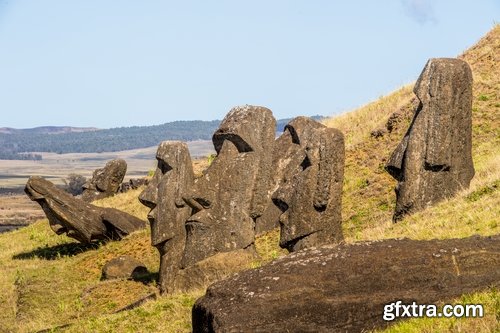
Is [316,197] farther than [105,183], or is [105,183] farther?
[105,183]

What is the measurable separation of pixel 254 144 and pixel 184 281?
3.62 meters

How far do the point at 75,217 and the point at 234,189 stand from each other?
42.0 feet

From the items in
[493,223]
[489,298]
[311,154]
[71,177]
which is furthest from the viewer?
[71,177]

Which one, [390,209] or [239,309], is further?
[390,209]

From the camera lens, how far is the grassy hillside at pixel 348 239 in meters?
17.1

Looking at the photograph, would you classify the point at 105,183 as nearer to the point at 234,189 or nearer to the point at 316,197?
the point at 234,189

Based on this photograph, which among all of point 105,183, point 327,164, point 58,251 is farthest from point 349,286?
point 105,183

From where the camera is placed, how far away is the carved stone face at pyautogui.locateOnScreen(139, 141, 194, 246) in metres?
23.1

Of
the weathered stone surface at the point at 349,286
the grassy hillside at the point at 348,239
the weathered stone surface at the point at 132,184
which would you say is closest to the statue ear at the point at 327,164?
the grassy hillside at the point at 348,239

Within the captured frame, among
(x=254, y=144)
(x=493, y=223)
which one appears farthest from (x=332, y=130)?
(x=493, y=223)

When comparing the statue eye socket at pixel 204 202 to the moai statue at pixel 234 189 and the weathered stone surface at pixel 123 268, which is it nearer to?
the moai statue at pixel 234 189

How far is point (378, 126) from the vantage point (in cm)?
3638

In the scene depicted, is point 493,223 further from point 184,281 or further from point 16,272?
point 16,272

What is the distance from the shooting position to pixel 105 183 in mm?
50344
